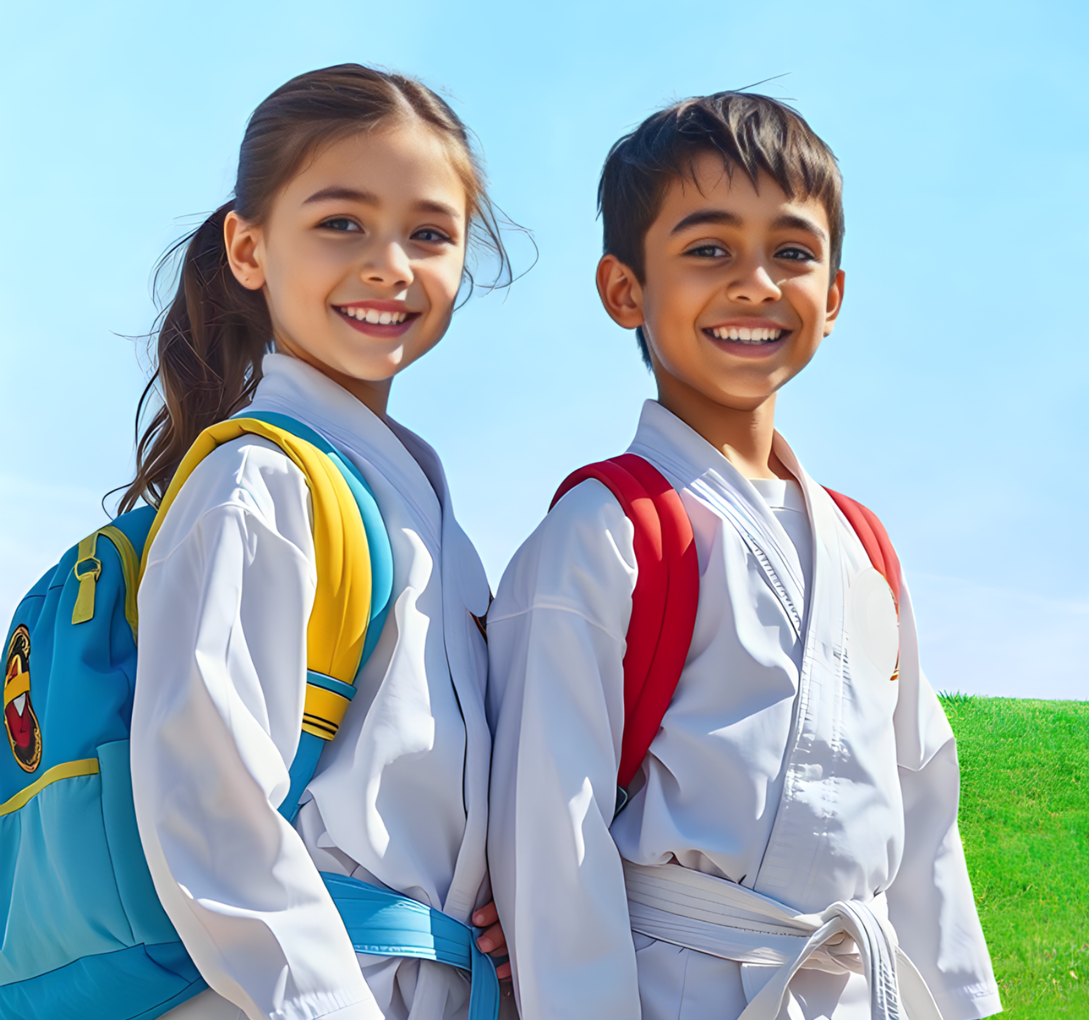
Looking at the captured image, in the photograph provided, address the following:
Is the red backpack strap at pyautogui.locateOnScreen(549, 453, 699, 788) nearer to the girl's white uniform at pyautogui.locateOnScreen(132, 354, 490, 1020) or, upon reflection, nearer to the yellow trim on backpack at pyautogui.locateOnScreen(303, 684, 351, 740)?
the girl's white uniform at pyautogui.locateOnScreen(132, 354, 490, 1020)

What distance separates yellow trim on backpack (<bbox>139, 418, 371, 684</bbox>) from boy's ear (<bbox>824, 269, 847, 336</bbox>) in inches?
46.6

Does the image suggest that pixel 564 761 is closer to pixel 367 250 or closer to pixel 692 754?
pixel 692 754

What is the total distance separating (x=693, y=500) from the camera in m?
2.29

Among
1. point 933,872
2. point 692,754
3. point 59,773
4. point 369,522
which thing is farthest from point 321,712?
point 933,872

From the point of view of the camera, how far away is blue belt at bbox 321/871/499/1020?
6.00ft

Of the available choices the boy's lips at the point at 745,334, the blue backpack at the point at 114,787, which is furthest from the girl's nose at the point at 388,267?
the boy's lips at the point at 745,334

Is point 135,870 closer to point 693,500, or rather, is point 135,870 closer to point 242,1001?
point 242,1001

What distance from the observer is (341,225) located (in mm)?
2258

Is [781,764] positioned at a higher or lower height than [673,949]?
higher

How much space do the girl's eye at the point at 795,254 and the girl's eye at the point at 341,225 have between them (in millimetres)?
861

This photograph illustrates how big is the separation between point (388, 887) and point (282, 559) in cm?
57

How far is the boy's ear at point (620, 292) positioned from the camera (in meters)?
2.48

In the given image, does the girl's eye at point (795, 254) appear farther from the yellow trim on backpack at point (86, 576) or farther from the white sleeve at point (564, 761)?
the yellow trim on backpack at point (86, 576)

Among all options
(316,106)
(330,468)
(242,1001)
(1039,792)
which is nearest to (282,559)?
(330,468)
